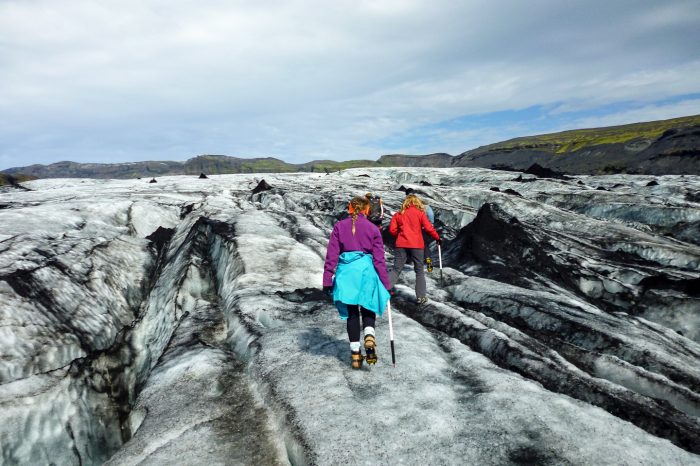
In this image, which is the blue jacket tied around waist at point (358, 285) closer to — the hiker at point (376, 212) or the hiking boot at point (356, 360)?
the hiking boot at point (356, 360)

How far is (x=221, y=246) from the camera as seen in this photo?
62.0 ft

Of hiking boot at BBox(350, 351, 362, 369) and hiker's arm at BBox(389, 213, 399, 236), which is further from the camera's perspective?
hiker's arm at BBox(389, 213, 399, 236)

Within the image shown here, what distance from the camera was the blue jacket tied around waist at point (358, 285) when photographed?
26.4 ft

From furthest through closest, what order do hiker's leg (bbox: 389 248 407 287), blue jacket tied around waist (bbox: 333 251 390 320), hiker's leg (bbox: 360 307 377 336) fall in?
hiker's leg (bbox: 389 248 407 287) < hiker's leg (bbox: 360 307 377 336) < blue jacket tied around waist (bbox: 333 251 390 320)

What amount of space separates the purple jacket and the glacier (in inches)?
83.1

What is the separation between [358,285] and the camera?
8.12 meters

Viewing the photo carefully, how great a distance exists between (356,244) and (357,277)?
0.67m

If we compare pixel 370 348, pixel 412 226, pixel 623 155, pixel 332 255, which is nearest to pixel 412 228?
pixel 412 226

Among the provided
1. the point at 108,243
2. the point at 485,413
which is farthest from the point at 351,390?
the point at 108,243

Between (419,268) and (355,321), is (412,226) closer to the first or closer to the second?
(419,268)

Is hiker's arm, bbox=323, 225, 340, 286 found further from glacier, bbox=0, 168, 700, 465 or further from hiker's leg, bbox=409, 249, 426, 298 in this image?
hiker's leg, bbox=409, 249, 426, 298

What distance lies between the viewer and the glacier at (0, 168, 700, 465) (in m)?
6.48

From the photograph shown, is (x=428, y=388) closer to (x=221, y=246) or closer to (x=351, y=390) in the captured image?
(x=351, y=390)

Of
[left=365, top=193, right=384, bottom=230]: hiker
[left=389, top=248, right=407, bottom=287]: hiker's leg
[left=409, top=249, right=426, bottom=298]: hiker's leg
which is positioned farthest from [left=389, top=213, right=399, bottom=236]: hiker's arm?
[left=409, top=249, right=426, bottom=298]: hiker's leg
